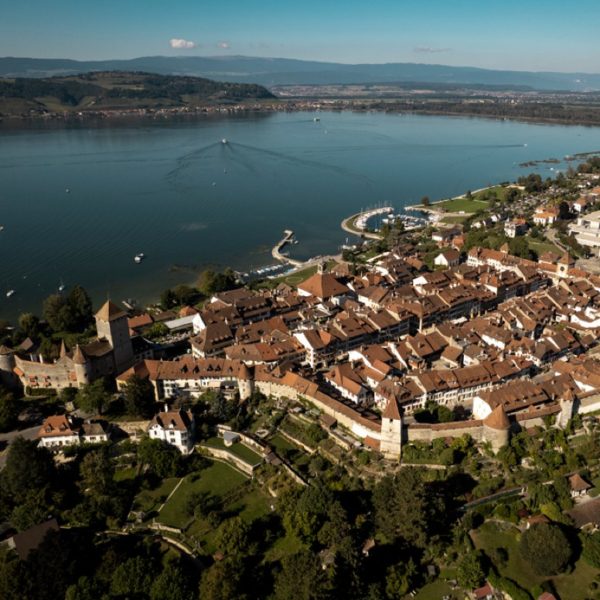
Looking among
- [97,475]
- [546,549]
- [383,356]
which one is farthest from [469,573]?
[97,475]

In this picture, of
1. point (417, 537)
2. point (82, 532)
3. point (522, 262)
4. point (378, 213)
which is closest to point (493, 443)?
point (417, 537)

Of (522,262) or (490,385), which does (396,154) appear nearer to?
(522,262)

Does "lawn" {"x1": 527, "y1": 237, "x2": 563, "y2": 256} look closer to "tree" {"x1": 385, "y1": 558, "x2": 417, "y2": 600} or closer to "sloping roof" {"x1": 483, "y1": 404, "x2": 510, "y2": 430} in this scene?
"sloping roof" {"x1": 483, "y1": 404, "x2": 510, "y2": 430}

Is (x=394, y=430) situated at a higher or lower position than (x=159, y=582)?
higher

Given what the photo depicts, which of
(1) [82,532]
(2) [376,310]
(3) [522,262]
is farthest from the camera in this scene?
(3) [522,262]

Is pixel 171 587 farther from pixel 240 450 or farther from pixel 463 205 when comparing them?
pixel 463 205

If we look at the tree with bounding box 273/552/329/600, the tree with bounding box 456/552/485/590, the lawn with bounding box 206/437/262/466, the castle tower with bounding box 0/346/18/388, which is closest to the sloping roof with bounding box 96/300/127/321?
the castle tower with bounding box 0/346/18/388

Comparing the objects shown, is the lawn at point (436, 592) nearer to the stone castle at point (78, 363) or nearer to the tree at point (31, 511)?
the tree at point (31, 511)

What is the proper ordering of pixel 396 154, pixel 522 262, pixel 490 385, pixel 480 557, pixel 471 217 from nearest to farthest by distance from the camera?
pixel 480 557
pixel 490 385
pixel 522 262
pixel 471 217
pixel 396 154
